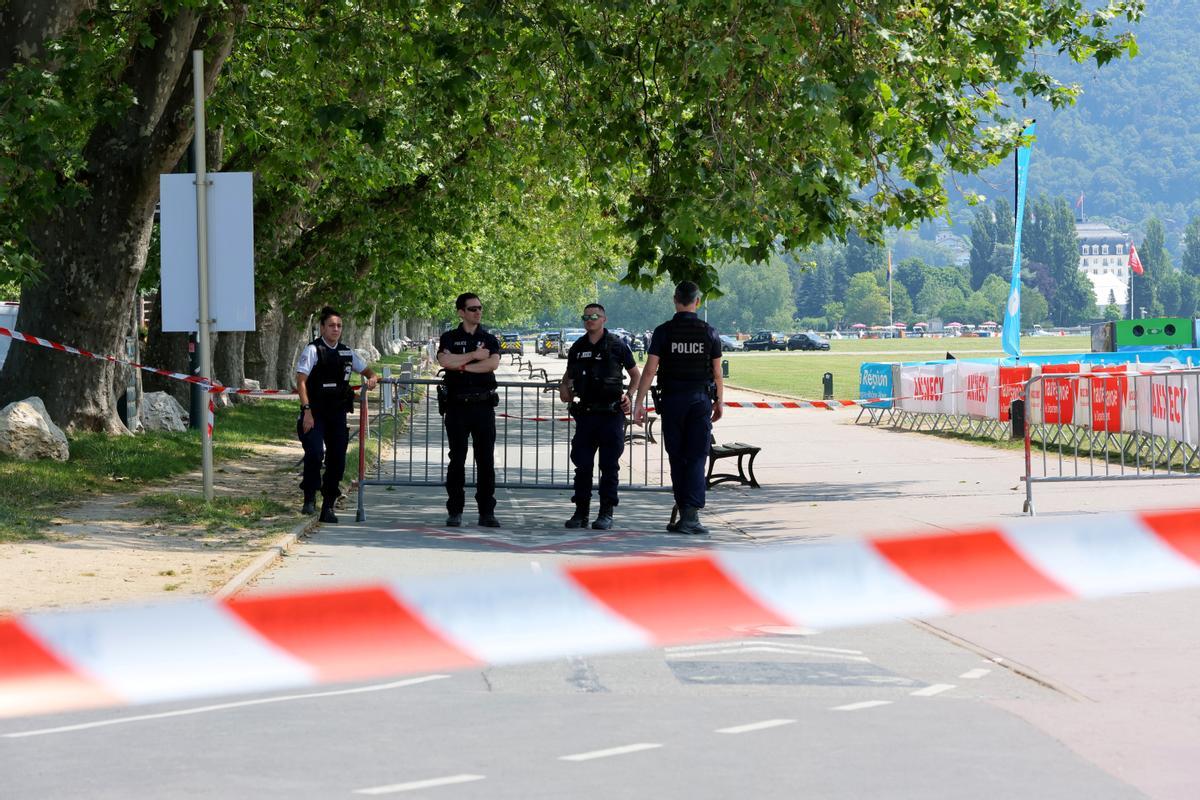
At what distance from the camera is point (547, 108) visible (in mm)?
18297

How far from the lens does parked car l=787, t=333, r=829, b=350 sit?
129500 mm

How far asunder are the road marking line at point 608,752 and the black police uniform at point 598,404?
7719 millimetres

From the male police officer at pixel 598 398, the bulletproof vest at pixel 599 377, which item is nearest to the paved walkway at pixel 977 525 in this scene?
the male police officer at pixel 598 398

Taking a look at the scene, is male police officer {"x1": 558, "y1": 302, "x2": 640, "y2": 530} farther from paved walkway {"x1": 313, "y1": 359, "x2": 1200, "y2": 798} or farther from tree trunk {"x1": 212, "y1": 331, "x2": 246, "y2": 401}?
tree trunk {"x1": 212, "y1": 331, "x2": 246, "y2": 401}

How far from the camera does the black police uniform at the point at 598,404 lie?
13.4 m

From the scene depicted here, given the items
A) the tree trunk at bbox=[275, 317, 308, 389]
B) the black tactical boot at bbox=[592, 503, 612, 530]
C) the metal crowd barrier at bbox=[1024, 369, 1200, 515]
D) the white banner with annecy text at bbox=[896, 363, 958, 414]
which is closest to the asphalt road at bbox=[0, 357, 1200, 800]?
the black tactical boot at bbox=[592, 503, 612, 530]

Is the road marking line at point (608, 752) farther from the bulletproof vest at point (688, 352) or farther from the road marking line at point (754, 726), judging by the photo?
the bulletproof vest at point (688, 352)

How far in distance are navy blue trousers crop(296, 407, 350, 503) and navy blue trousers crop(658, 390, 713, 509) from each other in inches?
109

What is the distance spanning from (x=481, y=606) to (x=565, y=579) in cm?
28

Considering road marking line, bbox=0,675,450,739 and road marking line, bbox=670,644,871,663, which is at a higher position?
road marking line, bbox=0,675,450,739

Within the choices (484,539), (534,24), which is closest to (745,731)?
(484,539)

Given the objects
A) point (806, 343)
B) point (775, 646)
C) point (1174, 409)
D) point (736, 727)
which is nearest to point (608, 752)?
point (736, 727)

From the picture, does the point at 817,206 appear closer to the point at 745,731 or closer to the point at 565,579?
the point at 745,731

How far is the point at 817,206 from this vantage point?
15.3 meters
